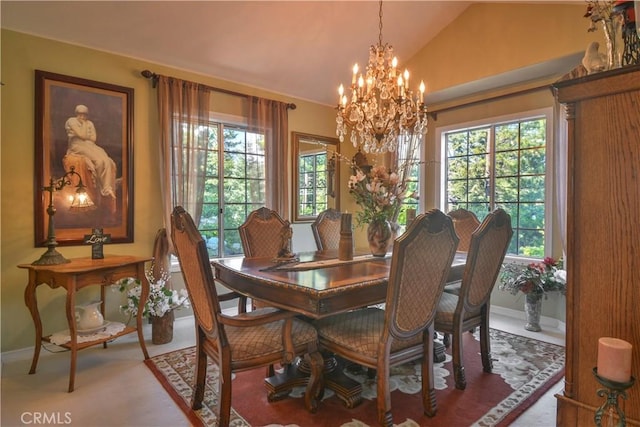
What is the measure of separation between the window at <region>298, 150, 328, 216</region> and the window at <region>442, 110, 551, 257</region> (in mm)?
1667

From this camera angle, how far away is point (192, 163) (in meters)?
3.77

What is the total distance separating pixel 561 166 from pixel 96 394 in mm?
4435

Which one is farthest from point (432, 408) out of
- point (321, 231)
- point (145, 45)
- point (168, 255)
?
point (145, 45)

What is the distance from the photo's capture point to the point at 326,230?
3.67 m

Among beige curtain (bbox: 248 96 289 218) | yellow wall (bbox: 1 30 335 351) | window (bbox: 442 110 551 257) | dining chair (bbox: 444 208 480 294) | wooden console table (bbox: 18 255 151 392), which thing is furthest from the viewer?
beige curtain (bbox: 248 96 289 218)

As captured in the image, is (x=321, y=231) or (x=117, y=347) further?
(x=321, y=231)

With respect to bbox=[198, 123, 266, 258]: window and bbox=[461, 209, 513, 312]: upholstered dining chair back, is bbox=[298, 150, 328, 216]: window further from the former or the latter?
bbox=[461, 209, 513, 312]: upholstered dining chair back

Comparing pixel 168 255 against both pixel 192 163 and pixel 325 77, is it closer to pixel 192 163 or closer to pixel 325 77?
pixel 192 163

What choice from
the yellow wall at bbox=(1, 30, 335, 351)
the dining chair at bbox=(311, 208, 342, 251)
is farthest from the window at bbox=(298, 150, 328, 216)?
the yellow wall at bbox=(1, 30, 335, 351)

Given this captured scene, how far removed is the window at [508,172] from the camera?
4070 mm

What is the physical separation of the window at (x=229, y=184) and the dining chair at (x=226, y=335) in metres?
2.05

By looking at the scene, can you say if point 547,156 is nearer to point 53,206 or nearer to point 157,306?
point 157,306

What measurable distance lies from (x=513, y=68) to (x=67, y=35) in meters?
4.22

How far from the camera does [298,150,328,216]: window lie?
16.0 feet
